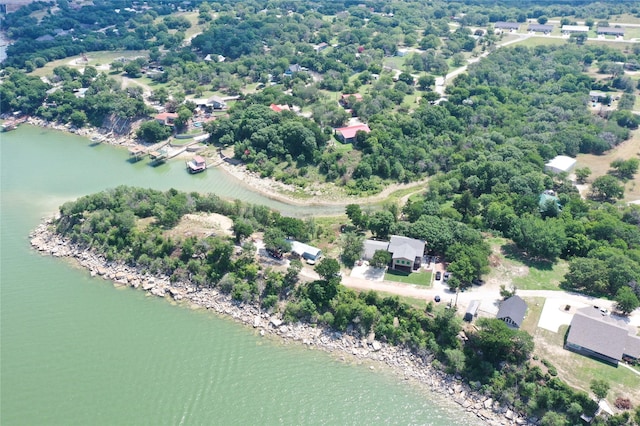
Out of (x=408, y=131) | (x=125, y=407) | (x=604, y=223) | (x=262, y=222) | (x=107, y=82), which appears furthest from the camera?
(x=107, y=82)

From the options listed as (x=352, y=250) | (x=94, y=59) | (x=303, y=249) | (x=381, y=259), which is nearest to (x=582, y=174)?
(x=381, y=259)

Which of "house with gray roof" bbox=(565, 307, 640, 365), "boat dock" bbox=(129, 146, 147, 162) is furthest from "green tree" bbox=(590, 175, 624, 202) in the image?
"boat dock" bbox=(129, 146, 147, 162)

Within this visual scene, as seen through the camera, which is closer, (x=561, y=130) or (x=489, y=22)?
(x=561, y=130)

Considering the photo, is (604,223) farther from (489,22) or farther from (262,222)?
(489,22)

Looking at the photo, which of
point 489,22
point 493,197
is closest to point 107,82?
point 493,197

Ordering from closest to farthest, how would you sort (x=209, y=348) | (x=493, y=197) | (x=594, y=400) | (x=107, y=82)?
(x=594, y=400) → (x=209, y=348) → (x=493, y=197) → (x=107, y=82)

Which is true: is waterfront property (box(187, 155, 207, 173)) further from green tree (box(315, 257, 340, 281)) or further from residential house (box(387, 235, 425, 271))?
residential house (box(387, 235, 425, 271))

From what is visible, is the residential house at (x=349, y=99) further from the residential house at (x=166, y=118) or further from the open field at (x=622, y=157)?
the open field at (x=622, y=157)
